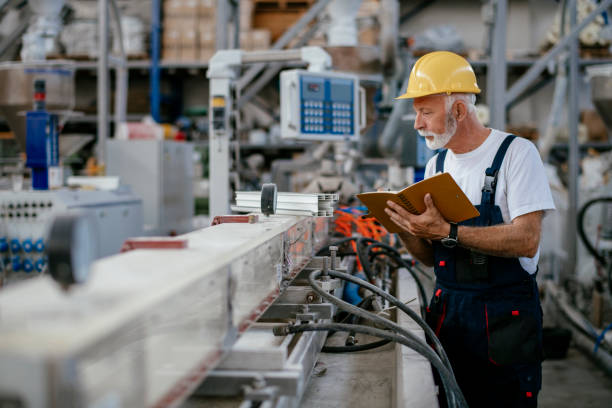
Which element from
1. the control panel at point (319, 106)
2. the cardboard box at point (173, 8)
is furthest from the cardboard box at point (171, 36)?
the control panel at point (319, 106)

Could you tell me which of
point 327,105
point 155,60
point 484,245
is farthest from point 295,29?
point 484,245

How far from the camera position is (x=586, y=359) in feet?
13.4

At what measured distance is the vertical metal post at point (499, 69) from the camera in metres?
4.71

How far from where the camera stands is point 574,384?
367cm

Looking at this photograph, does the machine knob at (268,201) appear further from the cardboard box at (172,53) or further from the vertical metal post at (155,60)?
Answer: the cardboard box at (172,53)

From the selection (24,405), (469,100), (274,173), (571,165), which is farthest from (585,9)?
(24,405)

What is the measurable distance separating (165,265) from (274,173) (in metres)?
4.40

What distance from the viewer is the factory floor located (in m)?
3.40

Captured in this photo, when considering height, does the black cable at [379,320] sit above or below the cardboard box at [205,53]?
below

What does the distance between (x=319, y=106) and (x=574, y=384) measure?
228 cm

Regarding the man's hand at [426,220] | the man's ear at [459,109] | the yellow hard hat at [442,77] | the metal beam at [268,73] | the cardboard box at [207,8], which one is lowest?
the man's hand at [426,220]

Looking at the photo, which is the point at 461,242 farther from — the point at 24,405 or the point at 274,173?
the point at 274,173

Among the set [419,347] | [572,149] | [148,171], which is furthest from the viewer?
[572,149]

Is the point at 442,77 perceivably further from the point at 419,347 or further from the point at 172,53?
the point at 172,53
